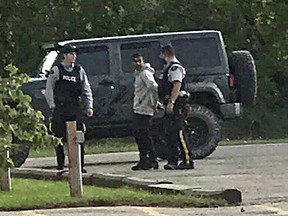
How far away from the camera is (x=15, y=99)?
37.1 ft

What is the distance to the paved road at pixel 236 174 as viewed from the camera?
39.3 feet

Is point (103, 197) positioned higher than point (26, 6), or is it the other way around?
point (26, 6)

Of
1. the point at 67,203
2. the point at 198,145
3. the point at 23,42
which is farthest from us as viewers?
the point at 23,42

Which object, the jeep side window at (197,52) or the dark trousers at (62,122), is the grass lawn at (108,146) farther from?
the dark trousers at (62,122)

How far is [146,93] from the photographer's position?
53.4ft

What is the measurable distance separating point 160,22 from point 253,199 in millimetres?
20806

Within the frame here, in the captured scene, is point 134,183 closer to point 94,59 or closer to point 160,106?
point 160,106

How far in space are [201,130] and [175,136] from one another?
251 cm

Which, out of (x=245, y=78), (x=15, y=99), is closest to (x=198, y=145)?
(x=245, y=78)

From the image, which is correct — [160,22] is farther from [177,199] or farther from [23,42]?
[177,199]

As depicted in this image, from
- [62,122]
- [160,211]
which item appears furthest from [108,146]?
[160,211]

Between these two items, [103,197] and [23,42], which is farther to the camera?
[23,42]

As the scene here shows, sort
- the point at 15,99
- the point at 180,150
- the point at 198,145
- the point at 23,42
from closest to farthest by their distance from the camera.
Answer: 1. the point at 15,99
2. the point at 180,150
3. the point at 198,145
4. the point at 23,42

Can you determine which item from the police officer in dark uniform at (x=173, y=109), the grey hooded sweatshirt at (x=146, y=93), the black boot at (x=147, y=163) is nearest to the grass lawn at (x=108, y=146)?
the black boot at (x=147, y=163)
